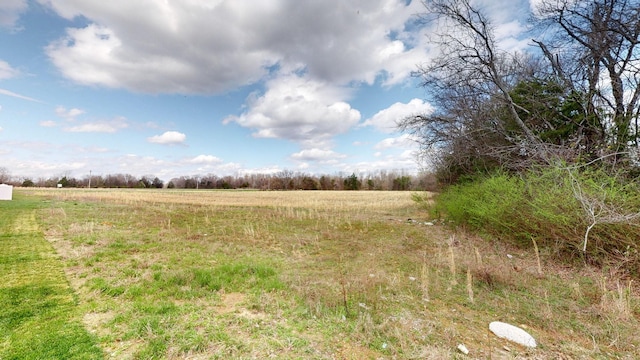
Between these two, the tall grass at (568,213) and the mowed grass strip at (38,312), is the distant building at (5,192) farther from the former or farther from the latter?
the tall grass at (568,213)

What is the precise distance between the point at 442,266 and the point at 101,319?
6.63 meters

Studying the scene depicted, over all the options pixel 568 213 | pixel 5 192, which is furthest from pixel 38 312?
pixel 5 192

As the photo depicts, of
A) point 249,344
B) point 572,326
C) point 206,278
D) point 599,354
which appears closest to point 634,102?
point 572,326

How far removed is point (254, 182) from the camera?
331 feet

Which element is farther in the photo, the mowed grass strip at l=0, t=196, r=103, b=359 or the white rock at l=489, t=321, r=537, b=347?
the white rock at l=489, t=321, r=537, b=347

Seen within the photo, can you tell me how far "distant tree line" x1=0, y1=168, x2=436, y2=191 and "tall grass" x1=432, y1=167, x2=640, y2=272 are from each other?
211 ft

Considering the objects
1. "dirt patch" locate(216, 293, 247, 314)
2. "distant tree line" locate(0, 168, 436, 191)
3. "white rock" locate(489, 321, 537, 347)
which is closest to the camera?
"white rock" locate(489, 321, 537, 347)

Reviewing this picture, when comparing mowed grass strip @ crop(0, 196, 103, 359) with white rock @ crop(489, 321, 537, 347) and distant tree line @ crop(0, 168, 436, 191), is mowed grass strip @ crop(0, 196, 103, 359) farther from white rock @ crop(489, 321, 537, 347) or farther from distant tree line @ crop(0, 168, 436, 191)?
distant tree line @ crop(0, 168, 436, 191)

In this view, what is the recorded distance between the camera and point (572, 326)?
372 centimetres

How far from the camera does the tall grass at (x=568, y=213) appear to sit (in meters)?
5.19

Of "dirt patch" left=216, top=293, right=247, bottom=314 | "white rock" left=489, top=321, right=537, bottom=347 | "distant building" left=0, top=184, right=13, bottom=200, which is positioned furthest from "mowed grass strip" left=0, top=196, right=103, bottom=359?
"distant building" left=0, top=184, right=13, bottom=200

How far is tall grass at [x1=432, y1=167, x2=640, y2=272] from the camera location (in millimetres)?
5188

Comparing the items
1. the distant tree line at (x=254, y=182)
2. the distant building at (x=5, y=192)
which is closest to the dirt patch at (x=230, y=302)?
the distant building at (x=5, y=192)

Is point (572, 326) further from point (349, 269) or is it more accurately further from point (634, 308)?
point (349, 269)
